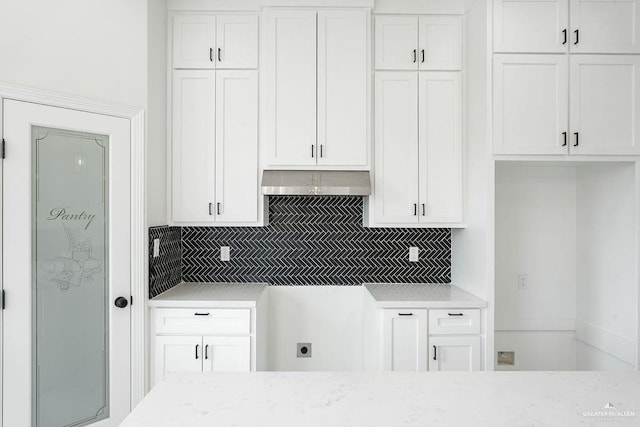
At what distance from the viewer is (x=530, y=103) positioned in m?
2.44

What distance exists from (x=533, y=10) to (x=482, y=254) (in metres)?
1.68

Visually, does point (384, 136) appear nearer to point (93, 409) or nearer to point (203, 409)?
point (203, 409)

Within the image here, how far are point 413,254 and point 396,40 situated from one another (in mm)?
1705

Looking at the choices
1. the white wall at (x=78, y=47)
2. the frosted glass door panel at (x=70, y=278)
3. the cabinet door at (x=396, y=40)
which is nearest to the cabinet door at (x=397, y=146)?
the cabinet door at (x=396, y=40)

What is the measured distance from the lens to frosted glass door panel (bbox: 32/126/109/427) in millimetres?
2076

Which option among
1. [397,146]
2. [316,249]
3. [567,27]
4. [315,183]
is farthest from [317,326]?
[567,27]

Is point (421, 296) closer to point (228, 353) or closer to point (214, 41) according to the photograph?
point (228, 353)

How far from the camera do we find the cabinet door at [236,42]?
8.95 feet

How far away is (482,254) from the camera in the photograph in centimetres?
253

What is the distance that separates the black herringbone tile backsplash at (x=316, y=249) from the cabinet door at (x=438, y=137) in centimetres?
45

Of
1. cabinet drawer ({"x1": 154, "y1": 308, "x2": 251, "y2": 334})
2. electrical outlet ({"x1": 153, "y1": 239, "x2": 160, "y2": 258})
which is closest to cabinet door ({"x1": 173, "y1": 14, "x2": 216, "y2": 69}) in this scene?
electrical outlet ({"x1": 153, "y1": 239, "x2": 160, "y2": 258})

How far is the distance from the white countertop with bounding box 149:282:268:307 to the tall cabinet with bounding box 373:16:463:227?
42.3 inches

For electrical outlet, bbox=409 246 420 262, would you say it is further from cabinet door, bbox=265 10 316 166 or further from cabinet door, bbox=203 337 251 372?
cabinet door, bbox=203 337 251 372

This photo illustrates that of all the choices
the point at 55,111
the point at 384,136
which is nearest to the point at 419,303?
the point at 384,136
